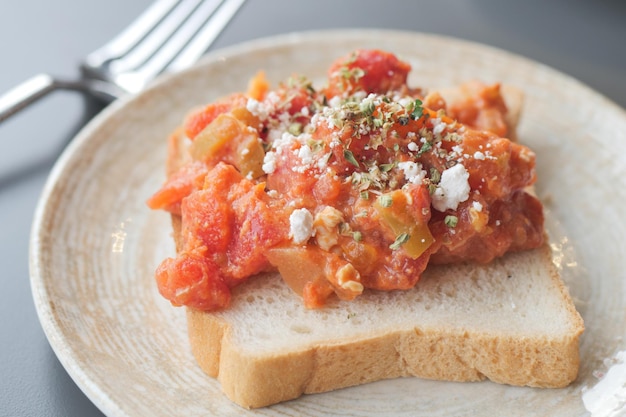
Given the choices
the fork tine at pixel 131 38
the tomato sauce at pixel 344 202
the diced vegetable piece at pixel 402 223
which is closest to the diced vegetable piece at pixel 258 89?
the tomato sauce at pixel 344 202

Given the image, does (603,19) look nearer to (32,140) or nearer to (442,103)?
(442,103)

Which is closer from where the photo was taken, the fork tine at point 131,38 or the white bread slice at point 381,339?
the white bread slice at point 381,339

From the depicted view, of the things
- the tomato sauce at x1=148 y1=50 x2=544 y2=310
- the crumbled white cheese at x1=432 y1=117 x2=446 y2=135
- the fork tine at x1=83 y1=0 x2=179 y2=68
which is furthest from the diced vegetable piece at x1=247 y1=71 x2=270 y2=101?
the fork tine at x1=83 y1=0 x2=179 y2=68

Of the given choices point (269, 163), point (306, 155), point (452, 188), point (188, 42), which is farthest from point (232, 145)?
point (188, 42)

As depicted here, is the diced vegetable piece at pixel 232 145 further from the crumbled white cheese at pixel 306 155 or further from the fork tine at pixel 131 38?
the fork tine at pixel 131 38

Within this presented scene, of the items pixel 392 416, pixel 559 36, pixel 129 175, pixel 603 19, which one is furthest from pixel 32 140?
pixel 603 19

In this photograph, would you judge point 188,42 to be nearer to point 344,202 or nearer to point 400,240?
point 344,202
